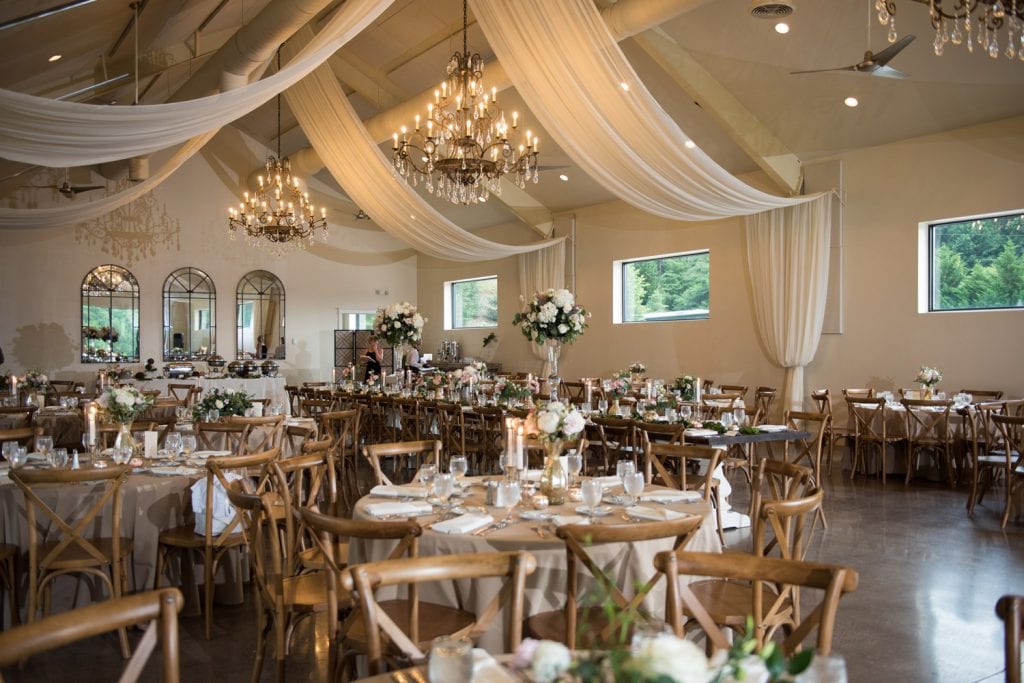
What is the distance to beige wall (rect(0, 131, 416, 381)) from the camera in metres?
14.2

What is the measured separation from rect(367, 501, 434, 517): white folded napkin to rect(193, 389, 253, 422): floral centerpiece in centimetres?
343

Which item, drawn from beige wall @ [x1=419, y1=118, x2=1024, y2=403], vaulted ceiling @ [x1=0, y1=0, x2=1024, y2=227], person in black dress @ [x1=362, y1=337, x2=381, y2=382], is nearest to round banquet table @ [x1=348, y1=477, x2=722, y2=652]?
vaulted ceiling @ [x1=0, y1=0, x2=1024, y2=227]

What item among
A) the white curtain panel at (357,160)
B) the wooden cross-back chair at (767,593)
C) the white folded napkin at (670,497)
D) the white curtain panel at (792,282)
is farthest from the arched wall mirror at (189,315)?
the wooden cross-back chair at (767,593)

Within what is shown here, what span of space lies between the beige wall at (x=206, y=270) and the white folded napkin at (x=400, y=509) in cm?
1151

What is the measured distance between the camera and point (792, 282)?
1086cm

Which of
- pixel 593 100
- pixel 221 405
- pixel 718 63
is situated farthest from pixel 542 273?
pixel 221 405

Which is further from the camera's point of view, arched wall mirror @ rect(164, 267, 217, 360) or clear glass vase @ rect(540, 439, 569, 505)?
arched wall mirror @ rect(164, 267, 217, 360)

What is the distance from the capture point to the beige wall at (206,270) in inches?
559

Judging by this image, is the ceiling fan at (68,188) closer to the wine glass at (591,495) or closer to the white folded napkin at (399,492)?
the white folded napkin at (399,492)

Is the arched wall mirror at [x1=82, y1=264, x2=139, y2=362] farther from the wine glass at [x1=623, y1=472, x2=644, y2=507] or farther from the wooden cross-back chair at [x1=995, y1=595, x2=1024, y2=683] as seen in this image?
the wooden cross-back chair at [x1=995, y1=595, x2=1024, y2=683]

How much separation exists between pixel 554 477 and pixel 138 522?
7.56 ft

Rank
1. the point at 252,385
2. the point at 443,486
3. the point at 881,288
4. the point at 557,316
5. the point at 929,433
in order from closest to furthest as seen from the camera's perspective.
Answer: the point at 443,486
the point at 929,433
the point at 557,316
the point at 881,288
the point at 252,385

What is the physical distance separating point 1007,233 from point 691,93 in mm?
3971

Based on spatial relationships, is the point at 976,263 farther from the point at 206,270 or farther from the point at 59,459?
the point at 206,270
